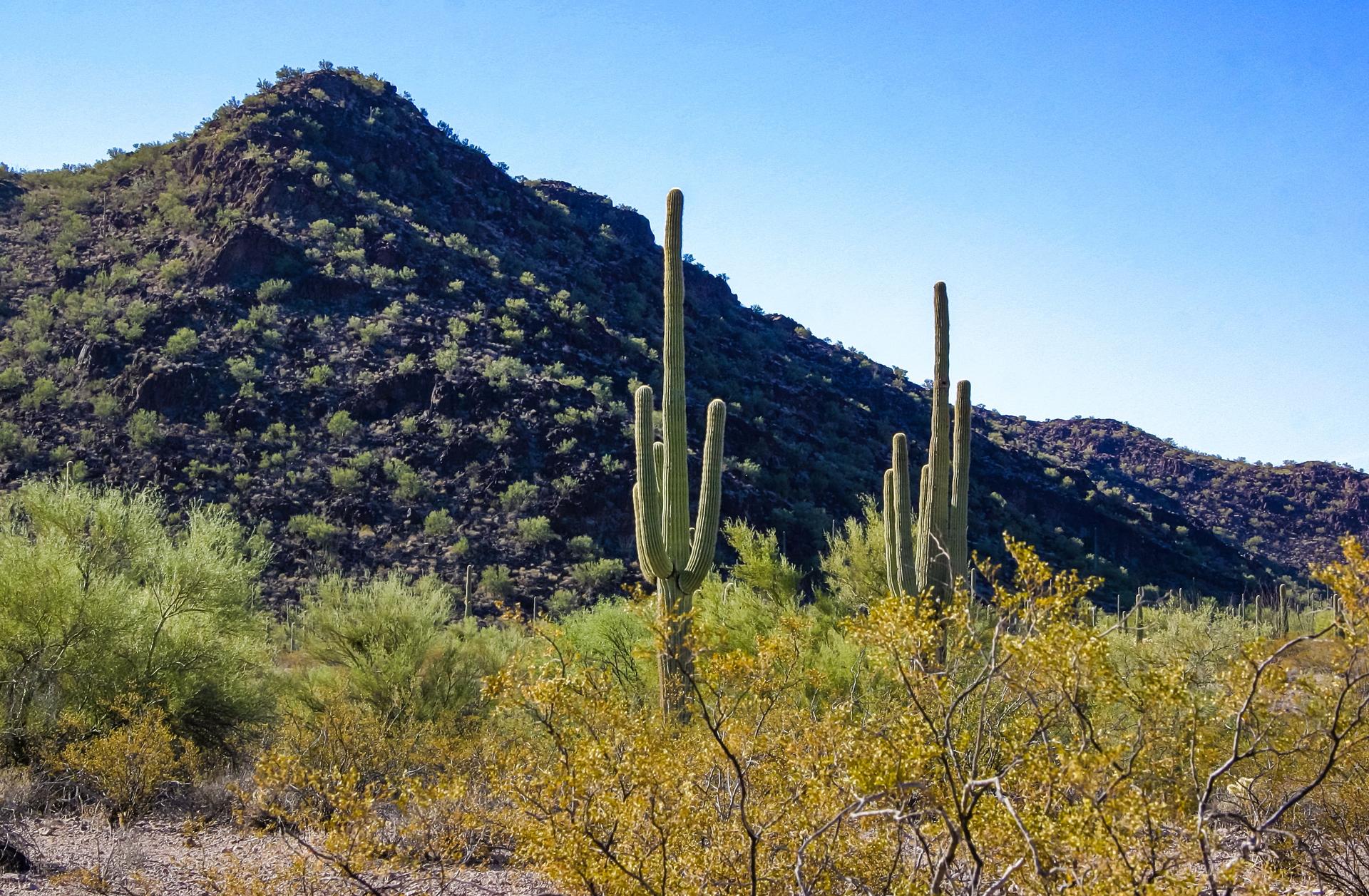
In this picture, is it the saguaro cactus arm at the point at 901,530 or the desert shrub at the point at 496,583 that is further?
the desert shrub at the point at 496,583

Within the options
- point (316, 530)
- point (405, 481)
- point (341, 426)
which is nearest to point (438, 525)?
point (405, 481)

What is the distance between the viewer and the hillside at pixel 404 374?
28.5 meters

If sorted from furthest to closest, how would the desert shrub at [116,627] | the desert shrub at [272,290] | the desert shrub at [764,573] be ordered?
1. the desert shrub at [272,290]
2. the desert shrub at [764,573]
3. the desert shrub at [116,627]

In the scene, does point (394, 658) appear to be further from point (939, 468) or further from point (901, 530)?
point (939, 468)

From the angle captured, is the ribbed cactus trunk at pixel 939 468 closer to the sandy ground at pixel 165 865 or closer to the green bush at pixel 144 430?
the sandy ground at pixel 165 865

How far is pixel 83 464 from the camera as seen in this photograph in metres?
27.3

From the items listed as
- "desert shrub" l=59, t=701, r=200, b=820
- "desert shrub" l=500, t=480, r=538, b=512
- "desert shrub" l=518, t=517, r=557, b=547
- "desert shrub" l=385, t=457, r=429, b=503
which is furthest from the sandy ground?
"desert shrub" l=500, t=480, r=538, b=512

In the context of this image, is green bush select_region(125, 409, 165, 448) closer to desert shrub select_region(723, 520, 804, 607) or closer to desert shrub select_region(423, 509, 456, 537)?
desert shrub select_region(423, 509, 456, 537)

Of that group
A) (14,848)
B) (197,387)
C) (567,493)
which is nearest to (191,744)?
(14,848)

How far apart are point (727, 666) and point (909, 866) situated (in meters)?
1.53

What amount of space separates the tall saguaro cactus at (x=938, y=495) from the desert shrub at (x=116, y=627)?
321 inches

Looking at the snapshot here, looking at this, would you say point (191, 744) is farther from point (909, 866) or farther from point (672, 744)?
point (909, 866)

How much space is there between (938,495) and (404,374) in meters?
24.9

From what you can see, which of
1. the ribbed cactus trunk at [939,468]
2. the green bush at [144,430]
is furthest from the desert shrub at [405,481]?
the ribbed cactus trunk at [939,468]
